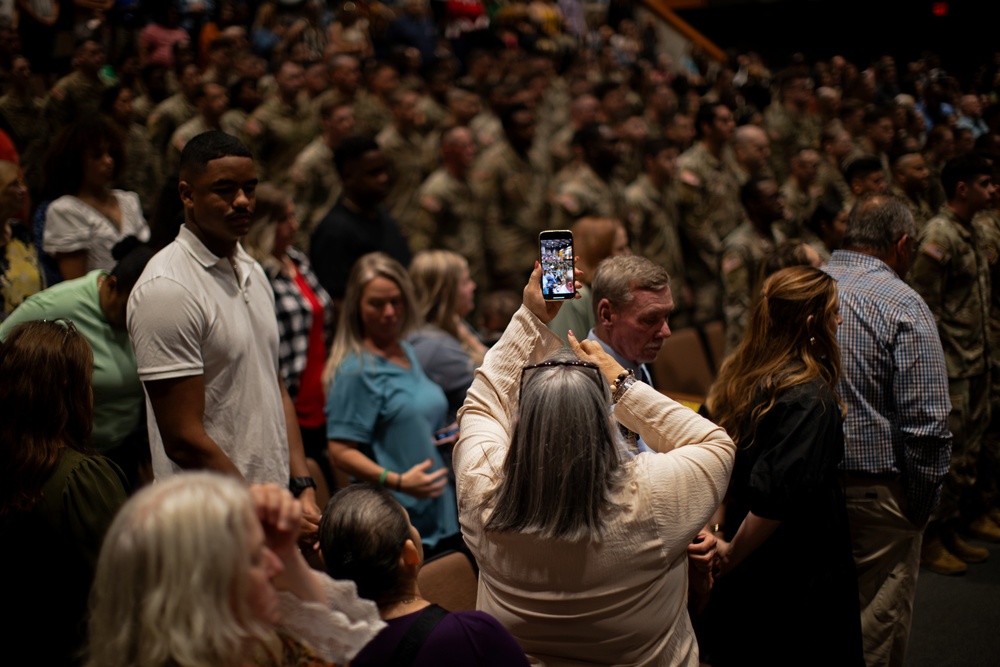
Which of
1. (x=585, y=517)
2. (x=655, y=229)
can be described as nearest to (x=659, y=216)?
(x=655, y=229)

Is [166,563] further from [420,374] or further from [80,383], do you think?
[420,374]

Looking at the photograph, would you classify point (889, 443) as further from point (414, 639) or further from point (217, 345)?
point (217, 345)

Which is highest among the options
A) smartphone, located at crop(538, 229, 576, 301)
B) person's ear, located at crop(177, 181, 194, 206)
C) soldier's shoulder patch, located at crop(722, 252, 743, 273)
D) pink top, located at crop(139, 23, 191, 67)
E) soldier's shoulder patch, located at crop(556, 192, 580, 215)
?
pink top, located at crop(139, 23, 191, 67)

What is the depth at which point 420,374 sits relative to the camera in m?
3.14

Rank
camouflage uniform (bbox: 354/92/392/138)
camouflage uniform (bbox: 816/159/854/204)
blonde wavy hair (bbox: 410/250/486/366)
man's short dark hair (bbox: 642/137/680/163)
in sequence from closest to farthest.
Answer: blonde wavy hair (bbox: 410/250/486/366) → man's short dark hair (bbox: 642/137/680/163) → camouflage uniform (bbox: 816/159/854/204) → camouflage uniform (bbox: 354/92/392/138)

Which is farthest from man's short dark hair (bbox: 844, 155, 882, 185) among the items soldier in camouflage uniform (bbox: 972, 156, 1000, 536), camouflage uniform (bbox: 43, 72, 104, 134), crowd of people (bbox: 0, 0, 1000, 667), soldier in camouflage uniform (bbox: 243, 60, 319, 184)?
camouflage uniform (bbox: 43, 72, 104, 134)

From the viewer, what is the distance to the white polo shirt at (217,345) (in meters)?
2.11

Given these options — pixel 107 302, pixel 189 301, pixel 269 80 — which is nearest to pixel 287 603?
pixel 189 301

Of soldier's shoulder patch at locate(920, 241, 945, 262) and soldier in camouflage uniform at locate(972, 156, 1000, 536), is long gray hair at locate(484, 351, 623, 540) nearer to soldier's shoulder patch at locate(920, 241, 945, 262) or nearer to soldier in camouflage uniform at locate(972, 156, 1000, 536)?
soldier's shoulder patch at locate(920, 241, 945, 262)

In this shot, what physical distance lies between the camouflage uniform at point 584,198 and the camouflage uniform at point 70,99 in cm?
278

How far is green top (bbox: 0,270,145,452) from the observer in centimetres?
246

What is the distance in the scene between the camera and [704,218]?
20.0 feet

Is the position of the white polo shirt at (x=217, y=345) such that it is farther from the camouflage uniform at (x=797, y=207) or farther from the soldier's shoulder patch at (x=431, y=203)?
the camouflage uniform at (x=797, y=207)

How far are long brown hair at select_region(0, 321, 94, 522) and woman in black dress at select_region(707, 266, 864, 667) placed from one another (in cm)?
153
